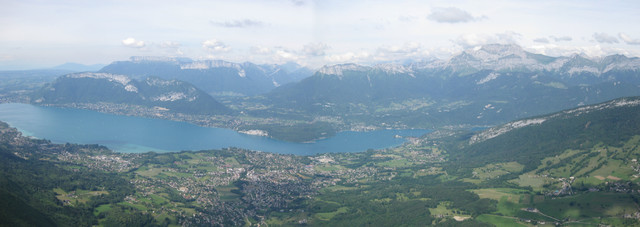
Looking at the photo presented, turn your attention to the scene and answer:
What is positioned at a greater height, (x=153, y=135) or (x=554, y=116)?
(x=554, y=116)

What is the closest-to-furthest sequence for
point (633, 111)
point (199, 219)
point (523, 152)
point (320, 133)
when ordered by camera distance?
point (199, 219)
point (633, 111)
point (523, 152)
point (320, 133)

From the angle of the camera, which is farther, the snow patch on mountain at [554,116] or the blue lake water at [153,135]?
the blue lake water at [153,135]

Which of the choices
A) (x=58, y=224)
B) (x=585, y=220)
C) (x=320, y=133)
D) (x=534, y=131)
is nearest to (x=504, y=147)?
(x=534, y=131)

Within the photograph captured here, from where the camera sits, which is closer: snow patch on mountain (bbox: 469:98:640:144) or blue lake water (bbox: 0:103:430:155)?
snow patch on mountain (bbox: 469:98:640:144)

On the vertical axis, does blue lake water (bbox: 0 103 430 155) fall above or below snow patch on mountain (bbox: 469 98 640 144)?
below

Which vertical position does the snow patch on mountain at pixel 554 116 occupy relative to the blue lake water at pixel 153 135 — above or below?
above

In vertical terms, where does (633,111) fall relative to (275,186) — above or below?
above

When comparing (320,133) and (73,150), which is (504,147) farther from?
(73,150)

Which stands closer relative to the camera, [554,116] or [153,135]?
[554,116]
